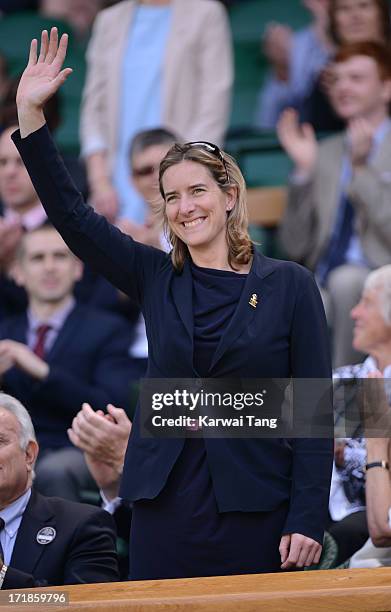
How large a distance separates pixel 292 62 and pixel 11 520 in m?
3.82

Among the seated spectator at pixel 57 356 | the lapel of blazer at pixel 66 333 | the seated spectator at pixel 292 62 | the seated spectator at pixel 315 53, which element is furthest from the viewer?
the seated spectator at pixel 292 62

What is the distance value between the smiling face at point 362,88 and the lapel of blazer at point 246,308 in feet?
8.10

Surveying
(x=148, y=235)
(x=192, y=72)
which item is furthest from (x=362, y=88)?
(x=148, y=235)

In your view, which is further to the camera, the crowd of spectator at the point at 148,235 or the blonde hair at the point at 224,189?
the crowd of spectator at the point at 148,235

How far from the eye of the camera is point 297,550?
2.94 meters

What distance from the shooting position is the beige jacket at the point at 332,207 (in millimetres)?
5090

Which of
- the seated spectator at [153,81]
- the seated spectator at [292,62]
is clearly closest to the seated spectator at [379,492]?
the seated spectator at [153,81]

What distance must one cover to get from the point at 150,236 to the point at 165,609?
7.89 feet

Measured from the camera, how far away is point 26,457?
131 inches

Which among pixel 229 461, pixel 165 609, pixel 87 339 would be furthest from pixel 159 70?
pixel 165 609

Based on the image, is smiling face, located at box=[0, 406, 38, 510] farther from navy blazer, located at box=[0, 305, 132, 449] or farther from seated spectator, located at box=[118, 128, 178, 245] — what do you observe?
seated spectator, located at box=[118, 128, 178, 245]

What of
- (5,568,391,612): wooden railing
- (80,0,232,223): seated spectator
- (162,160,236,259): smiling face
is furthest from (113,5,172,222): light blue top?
(5,568,391,612): wooden railing

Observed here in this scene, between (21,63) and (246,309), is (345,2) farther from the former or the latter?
(246,309)

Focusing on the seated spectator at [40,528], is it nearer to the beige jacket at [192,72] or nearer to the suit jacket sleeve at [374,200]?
the suit jacket sleeve at [374,200]
